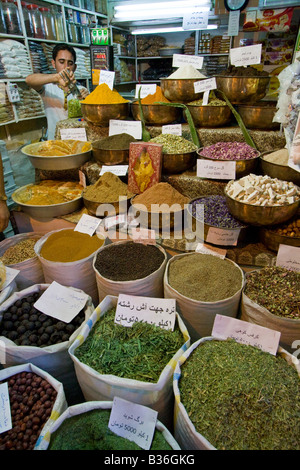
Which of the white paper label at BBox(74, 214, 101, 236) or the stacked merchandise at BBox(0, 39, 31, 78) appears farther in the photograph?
the stacked merchandise at BBox(0, 39, 31, 78)

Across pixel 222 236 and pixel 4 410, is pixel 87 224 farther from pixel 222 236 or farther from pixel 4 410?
pixel 4 410

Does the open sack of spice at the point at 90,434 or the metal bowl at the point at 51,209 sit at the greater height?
the metal bowl at the point at 51,209

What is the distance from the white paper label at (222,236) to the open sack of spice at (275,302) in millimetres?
193

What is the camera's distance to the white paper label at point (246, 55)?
160cm

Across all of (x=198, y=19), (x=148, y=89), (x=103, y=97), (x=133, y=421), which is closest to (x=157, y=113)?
(x=148, y=89)

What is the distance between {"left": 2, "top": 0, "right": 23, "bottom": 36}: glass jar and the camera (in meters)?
3.25

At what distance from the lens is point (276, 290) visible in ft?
3.86

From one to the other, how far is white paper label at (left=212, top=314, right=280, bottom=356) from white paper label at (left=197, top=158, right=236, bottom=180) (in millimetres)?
775

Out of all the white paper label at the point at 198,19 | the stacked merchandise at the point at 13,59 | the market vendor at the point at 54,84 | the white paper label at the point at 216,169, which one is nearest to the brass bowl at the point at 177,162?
the white paper label at the point at 216,169

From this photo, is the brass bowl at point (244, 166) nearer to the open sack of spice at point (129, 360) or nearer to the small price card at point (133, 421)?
the open sack of spice at point (129, 360)

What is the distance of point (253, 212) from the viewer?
4.05 feet

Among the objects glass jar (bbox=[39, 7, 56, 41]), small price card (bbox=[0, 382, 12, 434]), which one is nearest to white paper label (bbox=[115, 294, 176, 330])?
small price card (bbox=[0, 382, 12, 434])

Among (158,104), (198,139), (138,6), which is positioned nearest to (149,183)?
(198,139)

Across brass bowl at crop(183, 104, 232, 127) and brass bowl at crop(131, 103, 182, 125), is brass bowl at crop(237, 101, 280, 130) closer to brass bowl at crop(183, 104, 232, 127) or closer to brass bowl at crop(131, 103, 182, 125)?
brass bowl at crop(183, 104, 232, 127)
